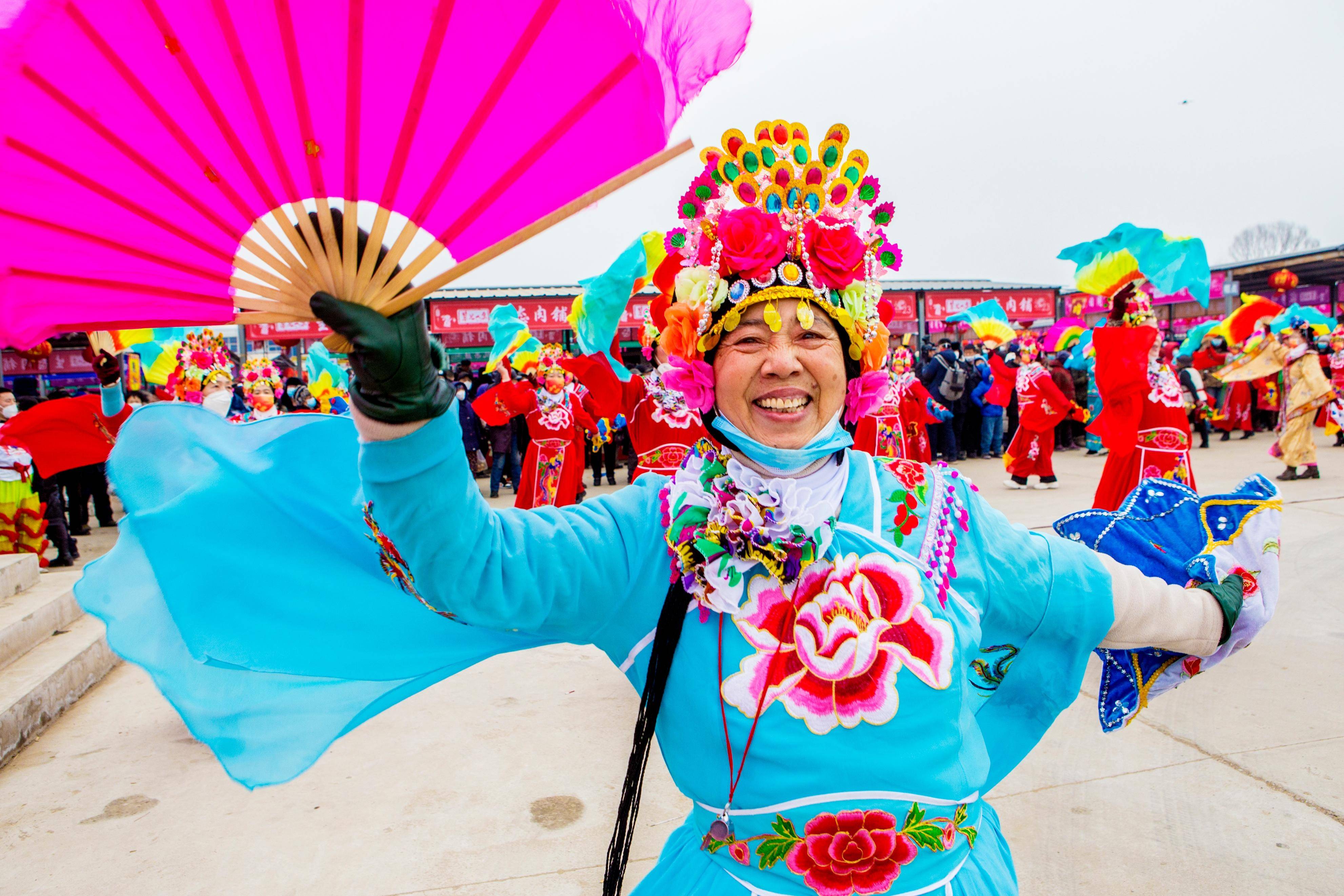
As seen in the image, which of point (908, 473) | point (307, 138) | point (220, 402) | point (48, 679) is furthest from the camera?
point (220, 402)

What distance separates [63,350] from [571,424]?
42.4 ft

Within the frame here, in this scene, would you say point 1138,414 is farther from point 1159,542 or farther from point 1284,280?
point 1284,280

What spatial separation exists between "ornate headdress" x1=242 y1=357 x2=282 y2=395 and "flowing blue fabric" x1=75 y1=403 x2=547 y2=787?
627 cm

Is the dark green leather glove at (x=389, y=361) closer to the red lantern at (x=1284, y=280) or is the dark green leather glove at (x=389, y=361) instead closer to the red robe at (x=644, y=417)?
the red robe at (x=644, y=417)

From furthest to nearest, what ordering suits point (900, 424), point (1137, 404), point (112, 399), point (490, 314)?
1. point (490, 314)
2. point (900, 424)
3. point (112, 399)
4. point (1137, 404)

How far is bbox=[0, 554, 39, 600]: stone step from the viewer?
4.96 m

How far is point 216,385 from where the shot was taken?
25.0ft

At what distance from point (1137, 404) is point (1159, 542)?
166 inches

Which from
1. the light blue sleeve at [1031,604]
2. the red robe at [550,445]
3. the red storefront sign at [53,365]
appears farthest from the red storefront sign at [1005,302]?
the light blue sleeve at [1031,604]

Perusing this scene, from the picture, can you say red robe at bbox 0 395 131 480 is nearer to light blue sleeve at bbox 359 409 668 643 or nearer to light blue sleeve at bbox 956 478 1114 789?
light blue sleeve at bbox 359 409 668 643

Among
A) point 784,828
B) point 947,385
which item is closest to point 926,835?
point 784,828

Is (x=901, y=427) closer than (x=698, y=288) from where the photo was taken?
No

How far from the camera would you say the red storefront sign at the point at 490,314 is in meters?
16.1

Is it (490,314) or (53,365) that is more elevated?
(490,314)
